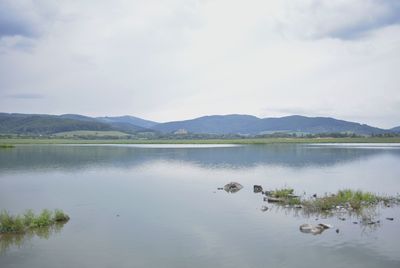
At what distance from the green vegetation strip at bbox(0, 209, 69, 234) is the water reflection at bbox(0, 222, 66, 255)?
1.27ft

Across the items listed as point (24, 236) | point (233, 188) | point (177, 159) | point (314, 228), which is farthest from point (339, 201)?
point (177, 159)

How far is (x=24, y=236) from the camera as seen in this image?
21.8 metres

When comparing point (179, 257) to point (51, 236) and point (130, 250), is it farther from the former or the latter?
point (51, 236)

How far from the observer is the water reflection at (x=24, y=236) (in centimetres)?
2021

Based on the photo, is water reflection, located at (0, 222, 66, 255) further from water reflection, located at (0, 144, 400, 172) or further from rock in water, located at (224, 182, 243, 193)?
water reflection, located at (0, 144, 400, 172)

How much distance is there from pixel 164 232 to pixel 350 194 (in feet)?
52.8

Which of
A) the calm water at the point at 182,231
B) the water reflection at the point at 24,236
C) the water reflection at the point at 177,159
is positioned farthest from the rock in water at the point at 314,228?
the water reflection at the point at 177,159

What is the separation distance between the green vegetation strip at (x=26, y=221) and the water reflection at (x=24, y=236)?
0.39m

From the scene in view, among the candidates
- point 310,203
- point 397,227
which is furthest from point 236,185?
point 397,227

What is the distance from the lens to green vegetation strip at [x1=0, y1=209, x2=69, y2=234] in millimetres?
22406

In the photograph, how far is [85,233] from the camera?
73.7 feet

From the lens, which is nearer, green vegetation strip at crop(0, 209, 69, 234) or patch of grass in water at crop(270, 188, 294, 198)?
green vegetation strip at crop(0, 209, 69, 234)

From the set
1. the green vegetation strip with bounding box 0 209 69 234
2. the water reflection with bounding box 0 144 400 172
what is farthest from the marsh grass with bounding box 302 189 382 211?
the water reflection with bounding box 0 144 400 172

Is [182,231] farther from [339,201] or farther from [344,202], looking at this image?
[344,202]
